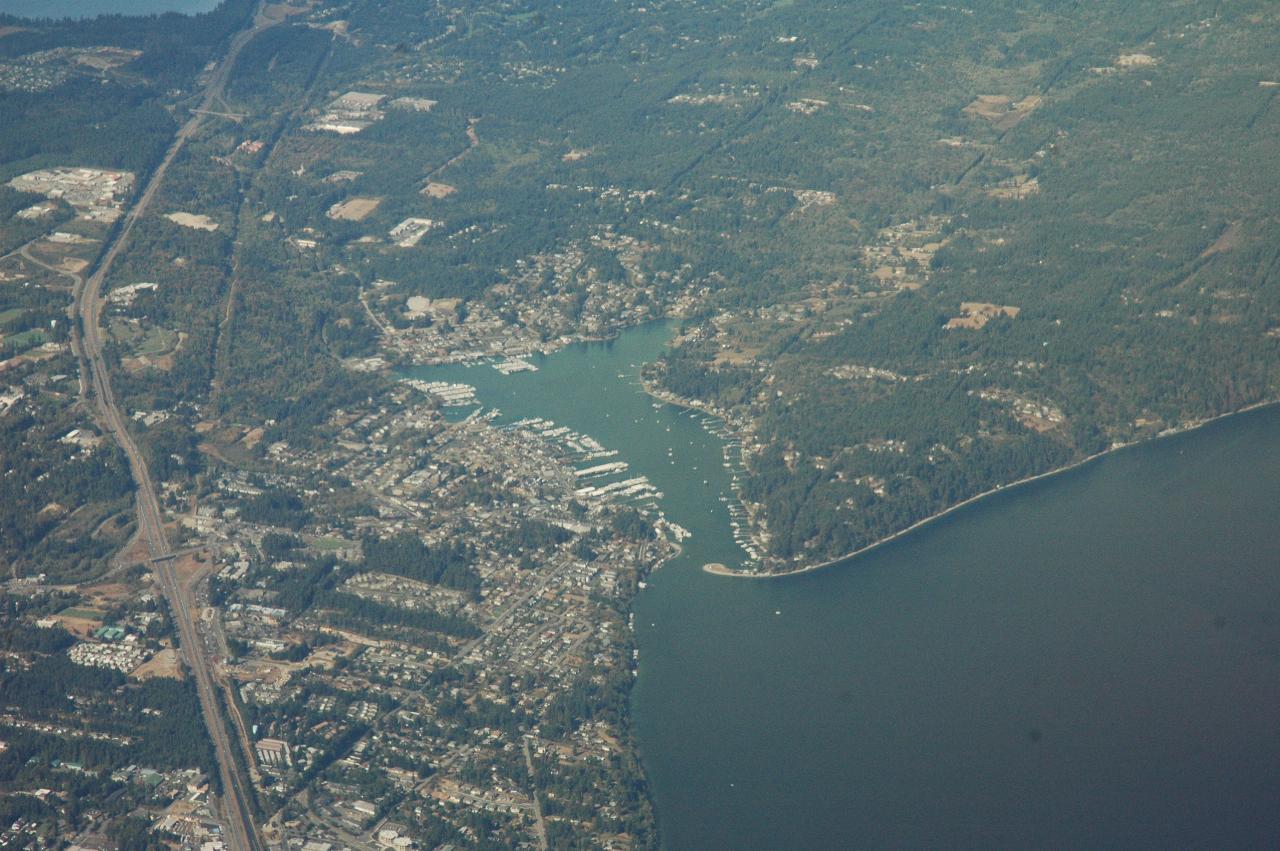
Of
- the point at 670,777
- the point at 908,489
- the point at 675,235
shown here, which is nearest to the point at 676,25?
the point at 675,235

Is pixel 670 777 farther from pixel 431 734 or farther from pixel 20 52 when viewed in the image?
pixel 20 52

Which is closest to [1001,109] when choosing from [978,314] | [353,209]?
[978,314]

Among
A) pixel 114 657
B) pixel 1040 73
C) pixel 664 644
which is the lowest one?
pixel 1040 73

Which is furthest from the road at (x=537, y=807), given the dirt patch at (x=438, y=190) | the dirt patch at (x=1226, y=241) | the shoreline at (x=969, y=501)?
the dirt patch at (x=438, y=190)

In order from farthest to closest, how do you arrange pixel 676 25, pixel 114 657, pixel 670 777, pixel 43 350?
pixel 676 25 < pixel 43 350 < pixel 114 657 < pixel 670 777

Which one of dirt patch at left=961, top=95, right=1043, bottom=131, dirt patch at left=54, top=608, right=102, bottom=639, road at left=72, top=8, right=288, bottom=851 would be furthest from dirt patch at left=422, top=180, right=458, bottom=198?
dirt patch at left=54, top=608, right=102, bottom=639

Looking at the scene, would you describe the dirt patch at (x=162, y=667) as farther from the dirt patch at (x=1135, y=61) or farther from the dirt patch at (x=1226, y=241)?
→ the dirt patch at (x=1135, y=61)
